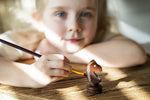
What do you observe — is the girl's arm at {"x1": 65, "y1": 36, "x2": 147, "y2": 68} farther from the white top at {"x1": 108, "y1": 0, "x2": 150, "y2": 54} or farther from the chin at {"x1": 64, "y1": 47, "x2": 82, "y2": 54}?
the white top at {"x1": 108, "y1": 0, "x2": 150, "y2": 54}

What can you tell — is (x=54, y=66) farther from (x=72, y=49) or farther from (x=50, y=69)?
(x=72, y=49)

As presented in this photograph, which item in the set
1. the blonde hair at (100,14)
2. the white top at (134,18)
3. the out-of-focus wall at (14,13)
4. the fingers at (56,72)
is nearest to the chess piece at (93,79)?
the fingers at (56,72)

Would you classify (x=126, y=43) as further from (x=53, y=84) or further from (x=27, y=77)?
(x=27, y=77)

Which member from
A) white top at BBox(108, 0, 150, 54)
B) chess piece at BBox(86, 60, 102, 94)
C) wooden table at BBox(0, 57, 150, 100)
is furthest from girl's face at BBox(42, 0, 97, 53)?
white top at BBox(108, 0, 150, 54)

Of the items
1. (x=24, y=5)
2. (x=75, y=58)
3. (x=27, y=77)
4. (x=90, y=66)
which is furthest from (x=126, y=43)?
(x=24, y=5)

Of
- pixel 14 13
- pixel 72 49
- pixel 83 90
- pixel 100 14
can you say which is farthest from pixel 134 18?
pixel 14 13

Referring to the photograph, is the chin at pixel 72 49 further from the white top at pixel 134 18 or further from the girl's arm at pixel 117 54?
the white top at pixel 134 18
